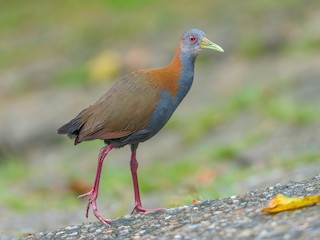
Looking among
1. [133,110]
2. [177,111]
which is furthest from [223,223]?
[177,111]

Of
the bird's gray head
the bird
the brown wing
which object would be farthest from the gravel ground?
the bird's gray head

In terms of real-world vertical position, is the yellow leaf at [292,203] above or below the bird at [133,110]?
below

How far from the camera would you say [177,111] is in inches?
714

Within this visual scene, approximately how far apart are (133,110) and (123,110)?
0.29 feet

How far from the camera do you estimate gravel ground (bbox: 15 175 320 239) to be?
18.5ft

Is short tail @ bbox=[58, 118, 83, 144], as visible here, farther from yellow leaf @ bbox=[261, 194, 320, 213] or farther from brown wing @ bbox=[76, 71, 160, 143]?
yellow leaf @ bbox=[261, 194, 320, 213]

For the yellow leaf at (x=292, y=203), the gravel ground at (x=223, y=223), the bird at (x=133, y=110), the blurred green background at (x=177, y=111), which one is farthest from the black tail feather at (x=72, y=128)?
the yellow leaf at (x=292, y=203)

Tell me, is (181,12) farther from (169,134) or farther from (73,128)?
(73,128)

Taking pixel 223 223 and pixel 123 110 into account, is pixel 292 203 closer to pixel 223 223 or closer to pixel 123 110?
pixel 223 223

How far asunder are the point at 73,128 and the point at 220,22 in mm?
15195

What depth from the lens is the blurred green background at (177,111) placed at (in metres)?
12.3

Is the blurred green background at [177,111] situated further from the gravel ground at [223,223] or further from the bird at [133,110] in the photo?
the gravel ground at [223,223]

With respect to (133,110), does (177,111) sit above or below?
above

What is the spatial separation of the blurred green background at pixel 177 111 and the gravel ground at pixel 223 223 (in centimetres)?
152
